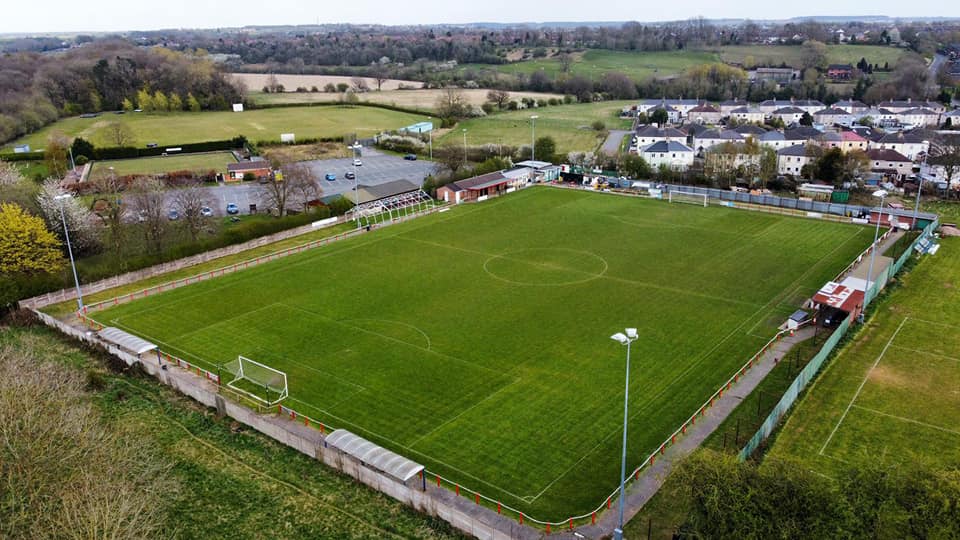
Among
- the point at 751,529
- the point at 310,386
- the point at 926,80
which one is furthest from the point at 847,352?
the point at 926,80

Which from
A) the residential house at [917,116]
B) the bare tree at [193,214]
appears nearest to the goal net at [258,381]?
Answer: the bare tree at [193,214]

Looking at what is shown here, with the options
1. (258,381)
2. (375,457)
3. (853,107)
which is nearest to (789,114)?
(853,107)

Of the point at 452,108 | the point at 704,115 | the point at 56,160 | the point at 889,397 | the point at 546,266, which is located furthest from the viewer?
the point at 452,108

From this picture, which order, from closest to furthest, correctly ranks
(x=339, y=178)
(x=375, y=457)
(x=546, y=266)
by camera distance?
(x=375, y=457), (x=546, y=266), (x=339, y=178)

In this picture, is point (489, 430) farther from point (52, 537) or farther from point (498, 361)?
point (52, 537)

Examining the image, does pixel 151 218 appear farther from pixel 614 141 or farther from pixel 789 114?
pixel 789 114

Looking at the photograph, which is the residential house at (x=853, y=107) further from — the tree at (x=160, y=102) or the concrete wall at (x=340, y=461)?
the tree at (x=160, y=102)

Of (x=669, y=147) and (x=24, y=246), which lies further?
(x=669, y=147)
